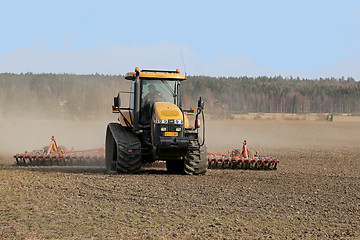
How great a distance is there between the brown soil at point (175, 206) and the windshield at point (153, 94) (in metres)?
1.85

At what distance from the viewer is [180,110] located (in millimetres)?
15570

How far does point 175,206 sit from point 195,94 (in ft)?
301

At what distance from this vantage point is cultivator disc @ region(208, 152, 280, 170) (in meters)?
18.9

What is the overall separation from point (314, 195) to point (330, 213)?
7.69 ft

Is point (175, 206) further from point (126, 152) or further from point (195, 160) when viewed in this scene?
point (195, 160)

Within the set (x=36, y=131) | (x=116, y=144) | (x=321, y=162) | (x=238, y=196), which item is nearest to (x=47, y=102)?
(x=36, y=131)

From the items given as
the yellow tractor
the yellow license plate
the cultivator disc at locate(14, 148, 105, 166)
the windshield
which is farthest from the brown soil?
the cultivator disc at locate(14, 148, 105, 166)

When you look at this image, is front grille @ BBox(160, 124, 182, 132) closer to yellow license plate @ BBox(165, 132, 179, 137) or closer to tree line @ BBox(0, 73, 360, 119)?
yellow license plate @ BBox(165, 132, 179, 137)

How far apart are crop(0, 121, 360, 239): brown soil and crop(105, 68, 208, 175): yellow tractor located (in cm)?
54

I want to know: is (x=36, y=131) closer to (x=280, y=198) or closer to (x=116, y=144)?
(x=116, y=144)

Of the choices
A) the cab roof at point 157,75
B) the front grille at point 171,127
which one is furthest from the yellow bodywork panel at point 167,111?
the cab roof at point 157,75

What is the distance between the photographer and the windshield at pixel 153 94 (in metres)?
15.9

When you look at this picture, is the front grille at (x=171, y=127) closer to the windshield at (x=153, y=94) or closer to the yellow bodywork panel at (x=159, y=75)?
the windshield at (x=153, y=94)

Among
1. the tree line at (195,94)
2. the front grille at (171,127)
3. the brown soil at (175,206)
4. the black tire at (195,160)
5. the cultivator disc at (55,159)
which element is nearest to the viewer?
the brown soil at (175,206)
